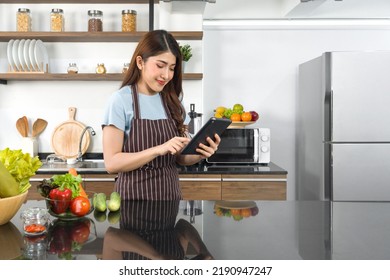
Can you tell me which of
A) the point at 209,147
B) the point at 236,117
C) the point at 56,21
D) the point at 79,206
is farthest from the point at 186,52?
the point at 79,206

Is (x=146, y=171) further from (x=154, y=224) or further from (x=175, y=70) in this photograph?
(x=154, y=224)

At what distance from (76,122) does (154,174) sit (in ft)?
6.78

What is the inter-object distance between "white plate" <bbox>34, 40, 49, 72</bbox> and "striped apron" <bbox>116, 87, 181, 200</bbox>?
1.97m

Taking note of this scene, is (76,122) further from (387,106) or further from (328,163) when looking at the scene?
(387,106)

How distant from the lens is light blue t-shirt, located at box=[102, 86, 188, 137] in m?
2.26

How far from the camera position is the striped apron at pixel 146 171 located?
233 centimetres

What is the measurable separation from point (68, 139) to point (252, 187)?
1.73 meters

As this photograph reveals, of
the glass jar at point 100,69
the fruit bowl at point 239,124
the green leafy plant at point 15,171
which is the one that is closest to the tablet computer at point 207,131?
the green leafy plant at point 15,171

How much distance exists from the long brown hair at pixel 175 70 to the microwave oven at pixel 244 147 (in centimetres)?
137

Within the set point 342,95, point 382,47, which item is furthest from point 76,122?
point 382,47


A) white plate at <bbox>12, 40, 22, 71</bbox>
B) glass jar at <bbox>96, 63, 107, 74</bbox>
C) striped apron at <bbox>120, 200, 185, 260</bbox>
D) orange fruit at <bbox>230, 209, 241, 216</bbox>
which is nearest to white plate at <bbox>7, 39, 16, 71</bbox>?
white plate at <bbox>12, 40, 22, 71</bbox>

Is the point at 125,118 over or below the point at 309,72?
below

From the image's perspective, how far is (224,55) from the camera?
14.4ft

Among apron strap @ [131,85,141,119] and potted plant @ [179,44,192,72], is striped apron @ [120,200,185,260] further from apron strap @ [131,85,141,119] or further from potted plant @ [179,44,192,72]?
potted plant @ [179,44,192,72]
